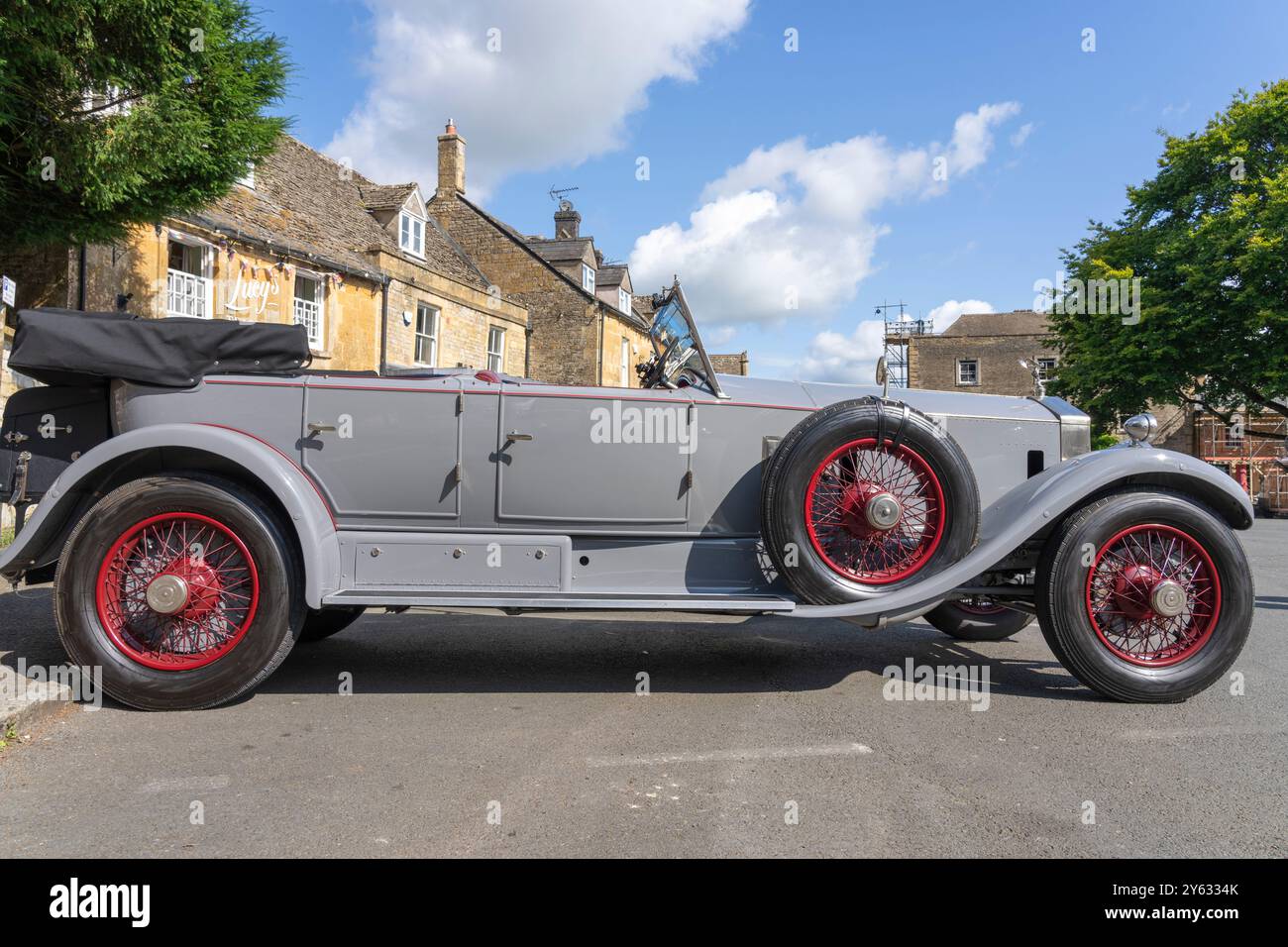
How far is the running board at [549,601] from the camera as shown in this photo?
382cm

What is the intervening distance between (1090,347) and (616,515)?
2492cm

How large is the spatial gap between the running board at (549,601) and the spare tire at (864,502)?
26cm

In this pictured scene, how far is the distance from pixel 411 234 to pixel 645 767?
65.7ft

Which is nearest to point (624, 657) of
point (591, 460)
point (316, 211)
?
point (591, 460)

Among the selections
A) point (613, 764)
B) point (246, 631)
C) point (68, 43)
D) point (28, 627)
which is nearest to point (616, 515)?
point (613, 764)

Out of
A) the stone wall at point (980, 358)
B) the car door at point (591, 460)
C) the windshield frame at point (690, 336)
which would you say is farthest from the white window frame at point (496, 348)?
the stone wall at point (980, 358)

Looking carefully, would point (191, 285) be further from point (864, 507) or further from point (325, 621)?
point (864, 507)

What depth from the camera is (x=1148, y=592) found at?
13.1 ft

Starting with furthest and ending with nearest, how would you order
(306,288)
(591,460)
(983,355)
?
(983,355) < (306,288) < (591,460)

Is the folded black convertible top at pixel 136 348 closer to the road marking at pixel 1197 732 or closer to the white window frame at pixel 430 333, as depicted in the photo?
the road marking at pixel 1197 732

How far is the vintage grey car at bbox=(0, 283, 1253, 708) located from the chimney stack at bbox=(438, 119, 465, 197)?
2414 centimetres

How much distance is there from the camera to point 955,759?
129 inches

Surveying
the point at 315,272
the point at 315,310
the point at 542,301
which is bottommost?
the point at 315,310

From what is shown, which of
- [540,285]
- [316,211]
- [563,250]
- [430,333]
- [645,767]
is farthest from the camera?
[563,250]
